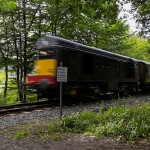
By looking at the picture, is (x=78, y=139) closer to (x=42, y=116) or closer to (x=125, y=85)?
(x=42, y=116)

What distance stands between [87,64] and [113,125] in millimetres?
9547

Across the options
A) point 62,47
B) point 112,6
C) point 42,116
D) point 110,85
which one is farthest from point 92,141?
point 110,85

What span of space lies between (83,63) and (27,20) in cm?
1161

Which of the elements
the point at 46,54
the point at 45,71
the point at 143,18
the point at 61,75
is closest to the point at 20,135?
the point at 61,75

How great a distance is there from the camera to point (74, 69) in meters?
15.8

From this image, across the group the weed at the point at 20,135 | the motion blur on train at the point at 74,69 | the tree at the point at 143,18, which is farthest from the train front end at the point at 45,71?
the weed at the point at 20,135

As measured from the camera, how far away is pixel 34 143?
22.7 feet

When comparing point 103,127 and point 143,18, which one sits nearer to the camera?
point 103,127

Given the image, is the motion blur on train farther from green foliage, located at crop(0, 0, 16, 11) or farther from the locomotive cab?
green foliage, located at crop(0, 0, 16, 11)

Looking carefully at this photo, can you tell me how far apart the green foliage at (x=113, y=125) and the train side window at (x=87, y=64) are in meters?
7.20

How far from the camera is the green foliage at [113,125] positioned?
24.0 ft

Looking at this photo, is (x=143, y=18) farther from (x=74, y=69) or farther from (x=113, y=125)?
(x=113, y=125)

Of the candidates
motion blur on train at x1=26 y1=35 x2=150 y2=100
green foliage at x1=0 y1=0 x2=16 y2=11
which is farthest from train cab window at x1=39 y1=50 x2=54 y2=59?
green foliage at x1=0 y1=0 x2=16 y2=11

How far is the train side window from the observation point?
54.5 feet
